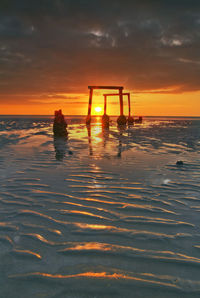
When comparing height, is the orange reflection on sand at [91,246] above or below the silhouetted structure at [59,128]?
below

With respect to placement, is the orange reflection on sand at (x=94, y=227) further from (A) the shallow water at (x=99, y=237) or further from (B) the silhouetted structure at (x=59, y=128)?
(B) the silhouetted structure at (x=59, y=128)

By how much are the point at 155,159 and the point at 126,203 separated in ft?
15.5

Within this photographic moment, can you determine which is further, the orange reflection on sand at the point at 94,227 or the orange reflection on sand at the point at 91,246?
the orange reflection on sand at the point at 94,227

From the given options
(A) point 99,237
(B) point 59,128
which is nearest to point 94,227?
(A) point 99,237

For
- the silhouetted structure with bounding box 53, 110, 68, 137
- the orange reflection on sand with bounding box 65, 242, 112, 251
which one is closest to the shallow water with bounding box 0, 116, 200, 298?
the orange reflection on sand with bounding box 65, 242, 112, 251

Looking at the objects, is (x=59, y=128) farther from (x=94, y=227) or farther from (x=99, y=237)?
(x=99, y=237)

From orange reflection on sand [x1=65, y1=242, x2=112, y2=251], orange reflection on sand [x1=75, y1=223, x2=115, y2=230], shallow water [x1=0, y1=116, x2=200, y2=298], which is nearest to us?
shallow water [x1=0, y1=116, x2=200, y2=298]

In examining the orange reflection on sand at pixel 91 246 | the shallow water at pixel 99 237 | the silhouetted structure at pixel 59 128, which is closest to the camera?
the shallow water at pixel 99 237

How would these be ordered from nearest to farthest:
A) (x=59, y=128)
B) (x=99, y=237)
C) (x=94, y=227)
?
1. (x=99, y=237)
2. (x=94, y=227)
3. (x=59, y=128)

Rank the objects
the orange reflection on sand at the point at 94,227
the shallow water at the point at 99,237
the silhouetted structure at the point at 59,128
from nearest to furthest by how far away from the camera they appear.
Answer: the shallow water at the point at 99,237
the orange reflection on sand at the point at 94,227
the silhouetted structure at the point at 59,128

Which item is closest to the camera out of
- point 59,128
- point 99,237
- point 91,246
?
point 91,246

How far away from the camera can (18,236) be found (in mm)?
2838

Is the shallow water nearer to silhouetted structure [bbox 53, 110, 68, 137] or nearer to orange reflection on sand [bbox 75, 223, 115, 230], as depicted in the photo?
orange reflection on sand [bbox 75, 223, 115, 230]

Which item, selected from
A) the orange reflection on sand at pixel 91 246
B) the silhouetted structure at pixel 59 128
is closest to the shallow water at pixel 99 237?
the orange reflection on sand at pixel 91 246
